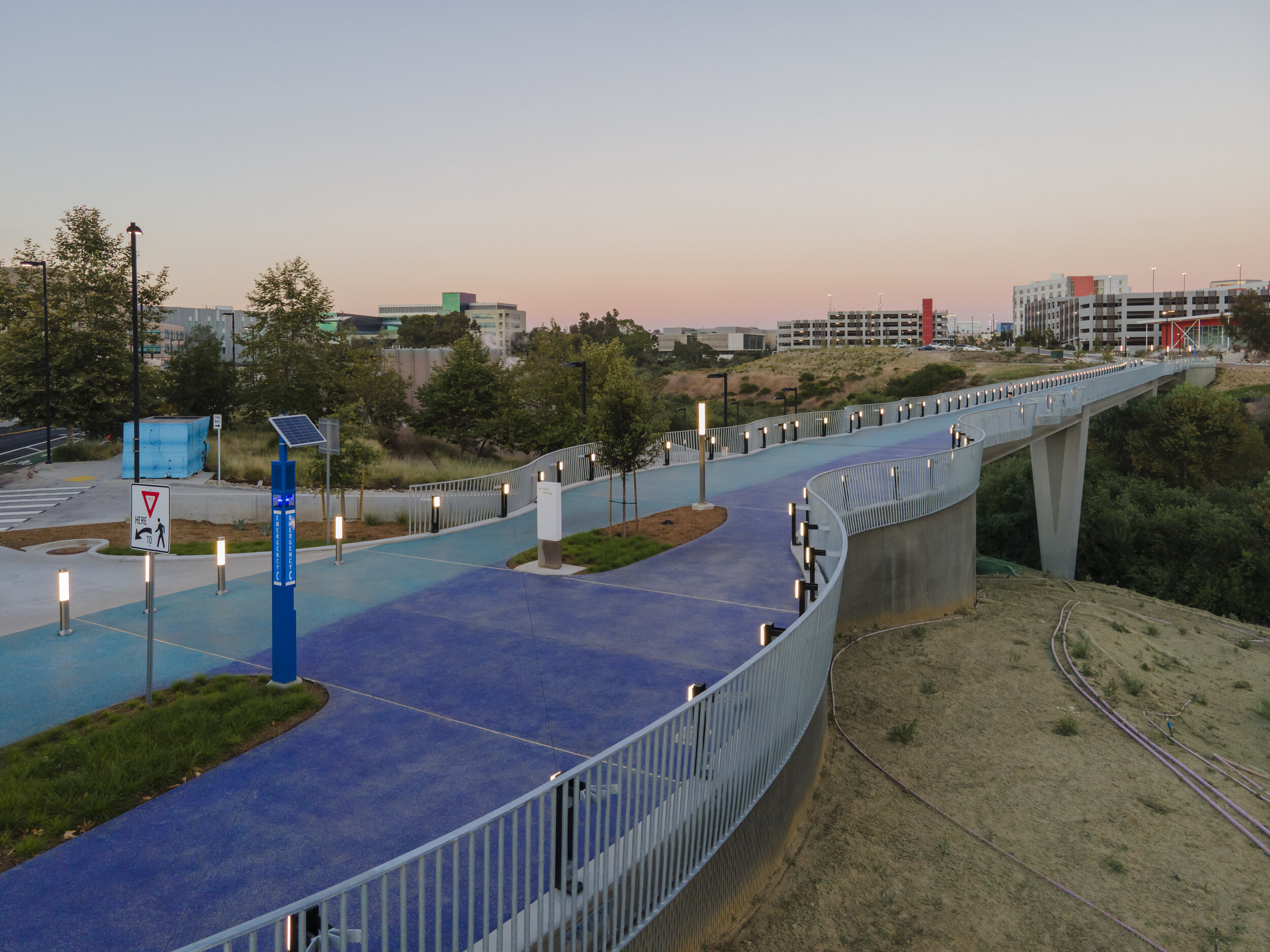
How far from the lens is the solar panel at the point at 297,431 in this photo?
9148 millimetres

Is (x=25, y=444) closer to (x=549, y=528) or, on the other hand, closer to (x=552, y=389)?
(x=552, y=389)

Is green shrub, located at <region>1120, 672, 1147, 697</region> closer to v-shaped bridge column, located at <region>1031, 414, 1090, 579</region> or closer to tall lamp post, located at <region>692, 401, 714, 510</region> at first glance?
tall lamp post, located at <region>692, 401, 714, 510</region>

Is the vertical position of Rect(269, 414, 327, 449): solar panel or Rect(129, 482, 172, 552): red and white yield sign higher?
Rect(269, 414, 327, 449): solar panel

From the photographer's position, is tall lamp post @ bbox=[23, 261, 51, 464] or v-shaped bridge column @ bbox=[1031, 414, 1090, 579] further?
v-shaped bridge column @ bbox=[1031, 414, 1090, 579]

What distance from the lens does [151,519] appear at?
8.78 meters

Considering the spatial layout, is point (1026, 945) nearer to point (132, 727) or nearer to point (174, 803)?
point (174, 803)

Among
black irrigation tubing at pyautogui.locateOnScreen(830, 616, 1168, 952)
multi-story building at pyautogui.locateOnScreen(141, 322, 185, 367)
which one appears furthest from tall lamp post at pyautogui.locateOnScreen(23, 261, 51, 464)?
black irrigation tubing at pyautogui.locateOnScreen(830, 616, 1168, 952)

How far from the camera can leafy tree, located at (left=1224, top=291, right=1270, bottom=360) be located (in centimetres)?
9400

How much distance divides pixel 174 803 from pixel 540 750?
2.98 metres

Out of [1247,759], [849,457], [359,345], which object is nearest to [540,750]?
[1247,759]

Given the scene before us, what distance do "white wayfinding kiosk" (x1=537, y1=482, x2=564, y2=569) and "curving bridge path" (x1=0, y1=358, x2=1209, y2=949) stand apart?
0.80 metres

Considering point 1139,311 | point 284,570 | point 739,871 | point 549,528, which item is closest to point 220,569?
point 284,570

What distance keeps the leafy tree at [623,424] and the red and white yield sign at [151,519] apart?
32.4 feet

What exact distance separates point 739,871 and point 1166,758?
897 cm
